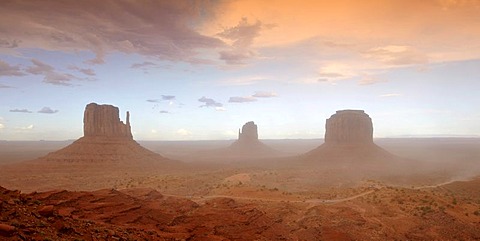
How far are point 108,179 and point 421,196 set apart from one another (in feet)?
214

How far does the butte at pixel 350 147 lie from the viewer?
107375 mm

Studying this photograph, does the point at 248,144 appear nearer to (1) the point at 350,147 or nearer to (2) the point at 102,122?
(1) the point at 350,147

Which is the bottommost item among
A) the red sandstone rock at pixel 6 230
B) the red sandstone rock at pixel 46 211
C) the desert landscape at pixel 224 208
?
the desert landscape at pixel 224 208

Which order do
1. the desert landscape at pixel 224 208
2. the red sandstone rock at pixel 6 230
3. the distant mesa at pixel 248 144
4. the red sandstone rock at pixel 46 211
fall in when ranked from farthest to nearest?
the distant mesa at pixel 248 144, the desert landscape at pixel 224 208, the red sandstone rock at pixel 46 211, the red sandstone rock at pixel 6 230

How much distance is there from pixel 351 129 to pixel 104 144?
89.7 meters

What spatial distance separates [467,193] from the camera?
51.8 meters

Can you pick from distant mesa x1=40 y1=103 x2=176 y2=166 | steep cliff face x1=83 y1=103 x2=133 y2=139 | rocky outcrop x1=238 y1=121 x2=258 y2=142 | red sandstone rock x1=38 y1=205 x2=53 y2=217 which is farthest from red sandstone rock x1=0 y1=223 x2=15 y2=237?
rocky outcrop x1=238 y1=121 x2=258 y2=142

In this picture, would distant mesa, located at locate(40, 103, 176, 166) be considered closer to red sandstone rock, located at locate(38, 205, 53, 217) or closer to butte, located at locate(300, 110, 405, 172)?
butte, located at locate(300, 110, 405, 172)

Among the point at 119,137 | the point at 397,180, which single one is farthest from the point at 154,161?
the point at 397,180

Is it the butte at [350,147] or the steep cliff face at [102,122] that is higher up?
the steep cliff face at [102,122]

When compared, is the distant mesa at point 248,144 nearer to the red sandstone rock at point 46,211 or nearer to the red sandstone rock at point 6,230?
the red sandstone rock at point 46,211

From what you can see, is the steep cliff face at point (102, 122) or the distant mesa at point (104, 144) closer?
the distant mesa at point (104, 144)

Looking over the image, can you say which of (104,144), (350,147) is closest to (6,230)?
(104,144)

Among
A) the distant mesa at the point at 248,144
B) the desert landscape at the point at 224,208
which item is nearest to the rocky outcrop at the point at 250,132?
the distant mesa at the point at 248,144
